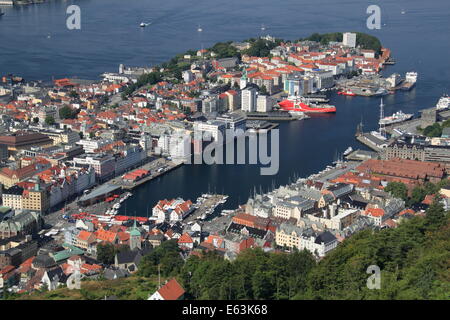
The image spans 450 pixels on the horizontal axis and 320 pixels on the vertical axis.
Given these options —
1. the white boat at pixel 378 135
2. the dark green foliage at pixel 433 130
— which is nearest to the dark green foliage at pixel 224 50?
the white boat at pixel 378 135

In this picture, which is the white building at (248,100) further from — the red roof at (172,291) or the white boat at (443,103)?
the red roof at (172,291)

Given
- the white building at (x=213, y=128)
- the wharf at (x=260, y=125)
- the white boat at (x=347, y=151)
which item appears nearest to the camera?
the white boat at (x=347, y=151)

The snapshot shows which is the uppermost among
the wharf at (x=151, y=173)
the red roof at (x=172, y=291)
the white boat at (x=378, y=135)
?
the red roof at (x=172, y=291)

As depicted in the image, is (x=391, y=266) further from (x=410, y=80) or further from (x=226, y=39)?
(x=226, y=39)

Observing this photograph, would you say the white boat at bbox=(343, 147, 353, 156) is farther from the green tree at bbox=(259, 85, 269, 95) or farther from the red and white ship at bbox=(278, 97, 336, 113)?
the green tree at bbox=(259, 85, 269, 95)

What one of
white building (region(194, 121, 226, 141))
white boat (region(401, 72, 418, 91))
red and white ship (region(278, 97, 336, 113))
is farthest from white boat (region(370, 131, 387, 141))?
white boat (region(401, 72, 418, 91))
